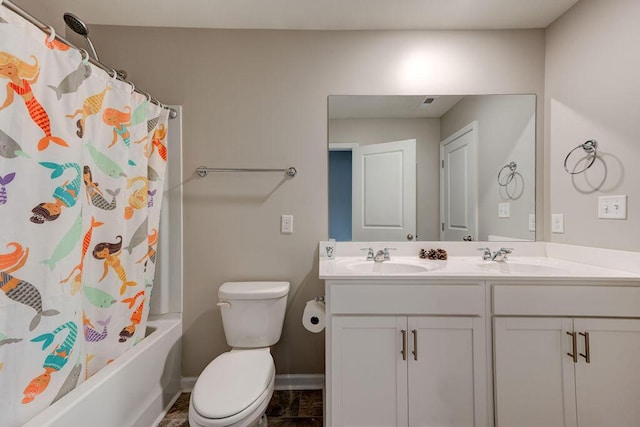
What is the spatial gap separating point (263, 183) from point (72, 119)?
1001 millimetres

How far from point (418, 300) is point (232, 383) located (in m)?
0.91

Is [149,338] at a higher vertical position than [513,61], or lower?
lower

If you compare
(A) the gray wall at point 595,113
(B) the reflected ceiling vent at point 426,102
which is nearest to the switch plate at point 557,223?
(A) the gray wall at point 595,113

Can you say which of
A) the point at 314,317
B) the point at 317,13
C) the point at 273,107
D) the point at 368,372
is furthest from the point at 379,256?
the point at 317,13

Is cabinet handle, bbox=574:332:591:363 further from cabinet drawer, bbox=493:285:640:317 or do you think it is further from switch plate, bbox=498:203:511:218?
switch plate, bbox=498:203:511:218

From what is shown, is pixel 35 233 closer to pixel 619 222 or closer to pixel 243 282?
pixel 243 282

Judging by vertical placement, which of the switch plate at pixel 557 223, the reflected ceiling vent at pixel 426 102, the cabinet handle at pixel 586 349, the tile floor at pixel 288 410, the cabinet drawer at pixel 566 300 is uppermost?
the reflected ceiling vent at pixel 426 102

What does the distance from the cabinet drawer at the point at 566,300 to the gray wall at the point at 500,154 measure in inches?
23.6

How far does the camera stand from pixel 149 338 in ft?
5.25

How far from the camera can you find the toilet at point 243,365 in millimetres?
1158

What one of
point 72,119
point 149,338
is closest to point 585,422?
point 149,338

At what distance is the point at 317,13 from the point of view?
1.75 metres

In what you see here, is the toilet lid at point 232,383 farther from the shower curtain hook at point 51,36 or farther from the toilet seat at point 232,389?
the shower curtain hook at point 51,36

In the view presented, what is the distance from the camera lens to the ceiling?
1.67 meters
